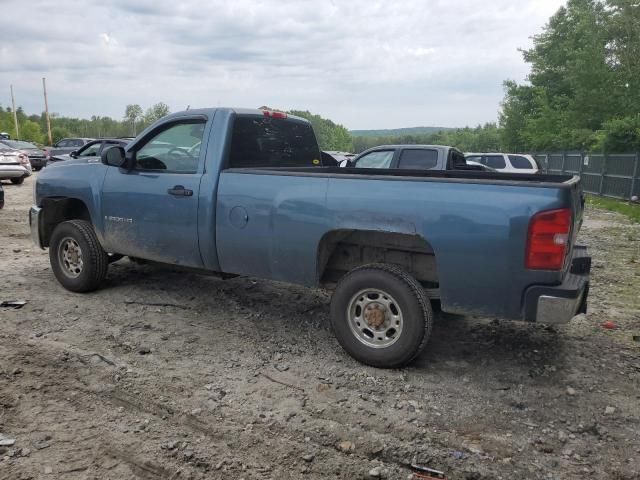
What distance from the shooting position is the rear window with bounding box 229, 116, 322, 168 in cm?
504

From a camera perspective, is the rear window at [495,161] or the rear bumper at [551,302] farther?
the rear window at [495,161]

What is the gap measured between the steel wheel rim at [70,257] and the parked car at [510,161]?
1466 cm

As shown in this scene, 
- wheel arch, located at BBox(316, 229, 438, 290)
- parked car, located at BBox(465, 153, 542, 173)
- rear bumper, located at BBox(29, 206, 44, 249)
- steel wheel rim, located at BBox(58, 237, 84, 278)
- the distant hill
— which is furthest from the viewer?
the distant hill

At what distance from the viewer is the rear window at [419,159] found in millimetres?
10179

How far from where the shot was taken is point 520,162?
18625 mm

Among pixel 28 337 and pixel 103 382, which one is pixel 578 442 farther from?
pixel 28 337

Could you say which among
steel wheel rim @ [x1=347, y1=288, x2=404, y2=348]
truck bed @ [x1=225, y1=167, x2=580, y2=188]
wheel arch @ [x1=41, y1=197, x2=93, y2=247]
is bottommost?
steel wheel rim @ [x1=347, y1=288, x2=404, y2=348]

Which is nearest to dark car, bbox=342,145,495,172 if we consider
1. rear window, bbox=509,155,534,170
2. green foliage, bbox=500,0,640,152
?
rear window, bbox=509,155,534,170

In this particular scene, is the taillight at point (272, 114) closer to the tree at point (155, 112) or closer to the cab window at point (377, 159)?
the cab window at point (377, 159)

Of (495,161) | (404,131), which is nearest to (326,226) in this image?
(495,161)

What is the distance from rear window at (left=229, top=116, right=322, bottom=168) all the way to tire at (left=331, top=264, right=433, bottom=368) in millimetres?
1654

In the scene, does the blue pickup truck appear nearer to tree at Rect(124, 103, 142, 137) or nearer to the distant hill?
tree at Rect(124, 103, 142, 137)

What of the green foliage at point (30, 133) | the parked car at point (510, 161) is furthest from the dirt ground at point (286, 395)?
the green foliage at point (30, 133)

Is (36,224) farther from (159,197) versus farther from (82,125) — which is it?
(82,125)
